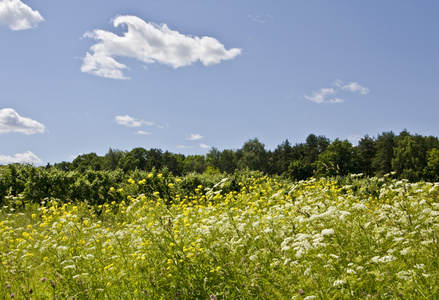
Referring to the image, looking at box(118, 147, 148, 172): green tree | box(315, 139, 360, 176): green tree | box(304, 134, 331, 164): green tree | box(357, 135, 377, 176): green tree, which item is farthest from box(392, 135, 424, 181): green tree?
box(118, 147, 148, 172): green tree

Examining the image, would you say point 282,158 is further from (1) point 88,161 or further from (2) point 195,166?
(1) point 88,161

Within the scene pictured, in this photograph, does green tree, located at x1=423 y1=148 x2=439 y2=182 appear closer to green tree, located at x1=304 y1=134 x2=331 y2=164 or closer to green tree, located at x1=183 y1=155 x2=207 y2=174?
green tree, located at x1=304 y1=134 x2=331 y2=164

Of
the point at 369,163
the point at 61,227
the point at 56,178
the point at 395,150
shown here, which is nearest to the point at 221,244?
the point at 61,227

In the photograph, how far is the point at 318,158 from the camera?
53.9 metres

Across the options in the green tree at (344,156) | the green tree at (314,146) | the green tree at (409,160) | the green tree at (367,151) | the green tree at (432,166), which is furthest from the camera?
the green tree at (314,146)

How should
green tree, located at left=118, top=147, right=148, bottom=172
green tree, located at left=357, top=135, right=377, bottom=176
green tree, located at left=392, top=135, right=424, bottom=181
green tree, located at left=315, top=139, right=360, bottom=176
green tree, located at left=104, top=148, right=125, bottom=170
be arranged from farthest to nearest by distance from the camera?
green tree, located at left=104, top=148, right=125, bottom=170
green tree, located at left=118, top=147, right=148, bottom=172
green tree, located at left=357, top=135, right=377, bottom=176
green tree, located at left=315, top=139, right=360, bottom=176
green tree, located at left=392, top=135, right=424, bottom=181

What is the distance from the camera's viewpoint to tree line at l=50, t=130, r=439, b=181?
146ft

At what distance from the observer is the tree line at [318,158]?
44.5 m

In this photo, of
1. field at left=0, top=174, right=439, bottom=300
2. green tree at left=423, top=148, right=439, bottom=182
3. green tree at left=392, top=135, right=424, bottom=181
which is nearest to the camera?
field at left=0, top=174, right=439, bottom=300

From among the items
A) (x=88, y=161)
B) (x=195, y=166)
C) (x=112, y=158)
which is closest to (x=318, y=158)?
(x=195, y=166)

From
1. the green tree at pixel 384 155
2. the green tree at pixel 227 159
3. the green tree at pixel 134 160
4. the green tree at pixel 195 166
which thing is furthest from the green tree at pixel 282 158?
the green tree at pixel 134 160

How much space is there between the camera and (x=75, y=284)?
13.9ft

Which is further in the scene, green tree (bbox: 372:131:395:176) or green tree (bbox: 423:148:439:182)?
green tree (bbox: 372:131:395:176)

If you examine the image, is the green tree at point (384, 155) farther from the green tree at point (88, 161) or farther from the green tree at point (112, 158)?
the green tree at point (88, 161)
